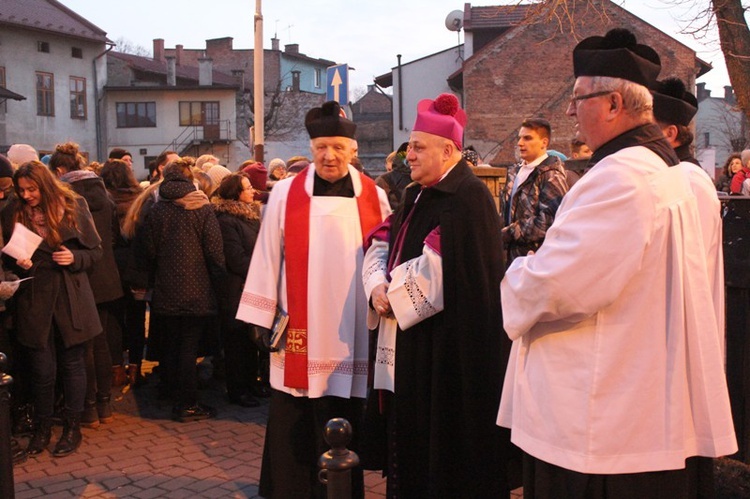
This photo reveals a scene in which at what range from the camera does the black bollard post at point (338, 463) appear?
115 inches

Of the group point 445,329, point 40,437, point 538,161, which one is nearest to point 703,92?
point 538,161

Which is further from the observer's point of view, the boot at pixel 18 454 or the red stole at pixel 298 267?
the boot at pixel 18 454

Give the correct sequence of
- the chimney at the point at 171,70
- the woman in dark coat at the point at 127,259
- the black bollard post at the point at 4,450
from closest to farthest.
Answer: the black bollard post at the point at 4,450 < the woman in dark coat at the point at 127,259 < the chimney at the point at 171,70

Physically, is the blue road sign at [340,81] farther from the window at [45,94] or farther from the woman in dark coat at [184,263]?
the window at [45,94]

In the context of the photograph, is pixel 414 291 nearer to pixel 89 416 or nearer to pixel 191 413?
pixel 191 413

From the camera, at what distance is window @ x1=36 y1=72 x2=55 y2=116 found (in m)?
41.6

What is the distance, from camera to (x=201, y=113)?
4934 centimetres

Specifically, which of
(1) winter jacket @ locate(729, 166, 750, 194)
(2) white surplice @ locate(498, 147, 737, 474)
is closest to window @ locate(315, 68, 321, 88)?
(1) winter jacket @ locate(729, 166, 750, 194)

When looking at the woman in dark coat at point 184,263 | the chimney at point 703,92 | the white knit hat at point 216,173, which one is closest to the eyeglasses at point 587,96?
Result: the woman in dark coat at point 184,263

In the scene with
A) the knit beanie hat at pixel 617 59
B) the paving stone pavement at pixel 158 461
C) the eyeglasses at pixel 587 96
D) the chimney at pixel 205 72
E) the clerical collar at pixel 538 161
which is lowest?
the paving stone pavement at pixel 158 461

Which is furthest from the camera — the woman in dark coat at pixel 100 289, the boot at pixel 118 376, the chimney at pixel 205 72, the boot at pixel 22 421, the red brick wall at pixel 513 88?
the chimney at pixel 205 72

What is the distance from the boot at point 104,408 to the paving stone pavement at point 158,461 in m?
0.07

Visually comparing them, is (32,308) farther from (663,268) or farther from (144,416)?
(663,268)

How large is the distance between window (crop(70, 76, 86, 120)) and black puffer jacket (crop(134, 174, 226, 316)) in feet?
132
